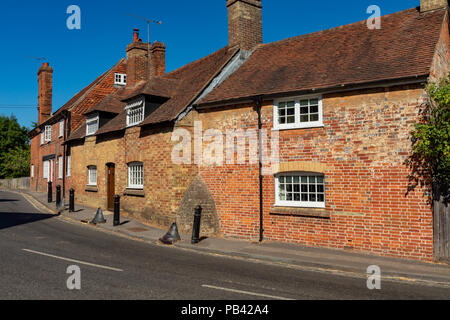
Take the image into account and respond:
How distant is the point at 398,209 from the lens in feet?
32.1

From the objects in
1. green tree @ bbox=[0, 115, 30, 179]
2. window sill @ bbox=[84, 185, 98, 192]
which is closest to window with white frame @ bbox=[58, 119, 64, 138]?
window sill @ bbox=[84, 185, 98, 192]

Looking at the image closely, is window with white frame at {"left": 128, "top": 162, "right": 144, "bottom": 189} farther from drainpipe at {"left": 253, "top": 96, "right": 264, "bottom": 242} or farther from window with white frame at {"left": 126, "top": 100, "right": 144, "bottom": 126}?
drainpipe at {"left": 253, "top": 96, "right": 264, "bottom": 242}

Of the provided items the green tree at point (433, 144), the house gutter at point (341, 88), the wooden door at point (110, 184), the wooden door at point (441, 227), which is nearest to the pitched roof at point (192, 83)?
the house gutter at point (341, 88)

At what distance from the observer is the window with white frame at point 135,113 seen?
53.6 ft

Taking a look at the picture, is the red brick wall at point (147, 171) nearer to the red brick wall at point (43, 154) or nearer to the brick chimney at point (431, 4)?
the red brick wall at point (43, 154)

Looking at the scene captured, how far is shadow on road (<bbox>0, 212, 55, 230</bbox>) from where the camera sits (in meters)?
14.1

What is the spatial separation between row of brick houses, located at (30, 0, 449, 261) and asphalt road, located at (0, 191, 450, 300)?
2591 millimetres

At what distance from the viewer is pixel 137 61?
21.6 metres

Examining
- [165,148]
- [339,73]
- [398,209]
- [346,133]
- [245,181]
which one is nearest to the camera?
[398,209]

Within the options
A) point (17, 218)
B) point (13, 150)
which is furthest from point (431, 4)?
point (13, 150)

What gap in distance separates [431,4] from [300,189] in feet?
26.0
